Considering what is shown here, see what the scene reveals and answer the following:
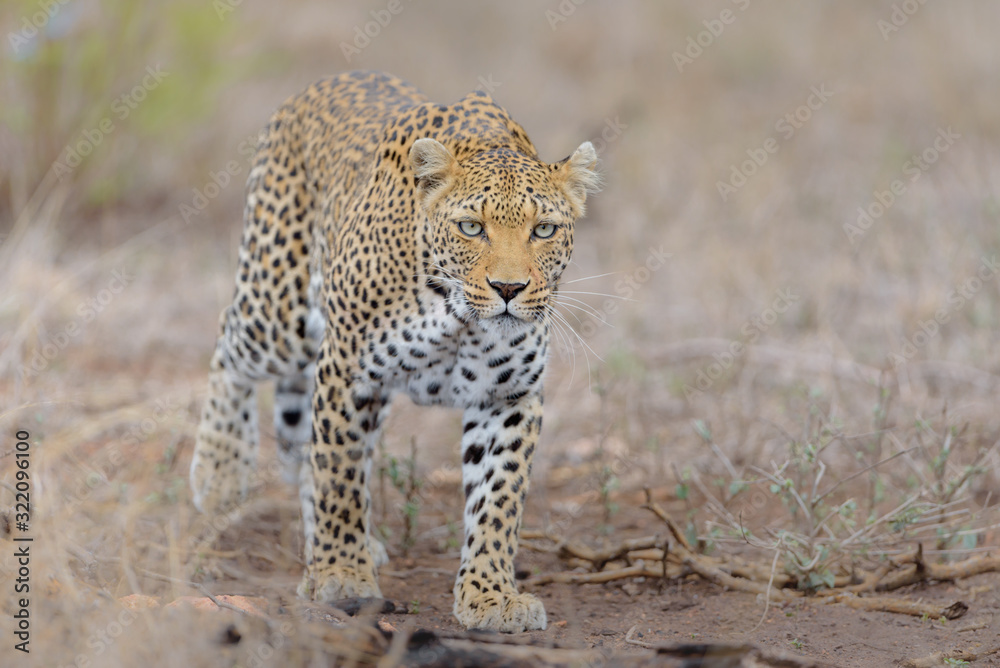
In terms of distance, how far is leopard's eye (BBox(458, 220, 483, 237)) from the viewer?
4457 millimetres

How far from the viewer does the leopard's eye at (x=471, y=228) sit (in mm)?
4457

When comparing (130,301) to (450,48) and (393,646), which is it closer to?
(393,646)

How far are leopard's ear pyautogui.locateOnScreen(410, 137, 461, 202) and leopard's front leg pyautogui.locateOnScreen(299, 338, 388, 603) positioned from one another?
840 mm

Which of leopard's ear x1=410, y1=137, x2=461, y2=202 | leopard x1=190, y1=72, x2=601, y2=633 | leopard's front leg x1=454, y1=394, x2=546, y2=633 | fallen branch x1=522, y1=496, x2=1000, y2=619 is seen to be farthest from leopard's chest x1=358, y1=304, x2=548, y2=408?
fallen branch x1=522, y1=496, x2=1000, y2=619

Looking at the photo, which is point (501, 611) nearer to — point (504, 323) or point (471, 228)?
point (504, 323)

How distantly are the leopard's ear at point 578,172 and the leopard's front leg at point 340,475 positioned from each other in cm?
117

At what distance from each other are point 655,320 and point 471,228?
479 cm

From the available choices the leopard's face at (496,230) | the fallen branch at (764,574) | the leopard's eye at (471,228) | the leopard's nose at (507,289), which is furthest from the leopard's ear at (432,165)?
the fallen branch at (764,574)

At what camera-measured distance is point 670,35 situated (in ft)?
56.7

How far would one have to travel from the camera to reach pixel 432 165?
4641mm

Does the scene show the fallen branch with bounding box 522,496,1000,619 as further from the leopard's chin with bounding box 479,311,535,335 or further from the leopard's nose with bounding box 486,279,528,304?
the leopard's nose with bounding box 486,279,528,304

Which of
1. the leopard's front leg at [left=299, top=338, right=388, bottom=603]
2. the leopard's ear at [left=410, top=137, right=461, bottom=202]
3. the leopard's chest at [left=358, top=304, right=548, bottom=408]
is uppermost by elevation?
the leopard's ear at [left=410, top=137, right=461, bottom=202]

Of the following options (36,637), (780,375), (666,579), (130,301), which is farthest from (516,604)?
(130,301)

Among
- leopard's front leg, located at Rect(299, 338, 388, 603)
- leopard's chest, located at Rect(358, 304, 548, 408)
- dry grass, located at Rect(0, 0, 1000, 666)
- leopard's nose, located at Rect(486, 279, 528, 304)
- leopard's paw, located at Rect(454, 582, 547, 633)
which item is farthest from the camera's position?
leopard's front leg, located at Rect(299, 338, 388, 603)
